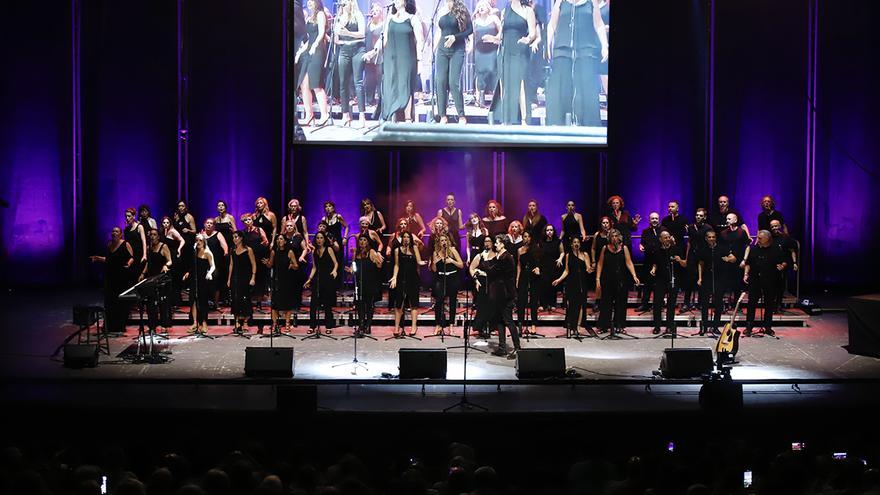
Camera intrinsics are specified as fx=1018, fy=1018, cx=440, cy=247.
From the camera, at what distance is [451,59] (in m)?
18.7

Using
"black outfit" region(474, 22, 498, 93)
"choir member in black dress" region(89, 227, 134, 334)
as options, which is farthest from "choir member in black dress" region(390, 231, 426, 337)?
"black outfit" region(474, 22, 498, 93)

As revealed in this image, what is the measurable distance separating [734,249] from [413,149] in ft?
23.3

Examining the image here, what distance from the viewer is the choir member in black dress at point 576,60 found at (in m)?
18.6

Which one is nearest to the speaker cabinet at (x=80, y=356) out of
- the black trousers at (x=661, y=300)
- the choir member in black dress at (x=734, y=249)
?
the black trousers at (x=661, y=300)

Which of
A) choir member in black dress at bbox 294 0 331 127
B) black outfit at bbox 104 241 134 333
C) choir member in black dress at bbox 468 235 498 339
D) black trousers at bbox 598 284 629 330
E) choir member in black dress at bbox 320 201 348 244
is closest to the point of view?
choir member in black dress at bbox 468 235 498 339

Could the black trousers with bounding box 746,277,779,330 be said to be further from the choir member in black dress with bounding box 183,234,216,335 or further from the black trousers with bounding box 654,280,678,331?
the choir member in black dress with bounding box 183,234,216,335

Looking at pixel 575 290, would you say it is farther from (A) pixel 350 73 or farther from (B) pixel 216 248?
(A) pixel 350 73

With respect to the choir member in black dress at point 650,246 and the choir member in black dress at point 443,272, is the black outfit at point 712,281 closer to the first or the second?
the choir member in black dress at point 650,246

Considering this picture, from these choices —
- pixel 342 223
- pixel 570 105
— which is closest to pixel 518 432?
pixel 342 223

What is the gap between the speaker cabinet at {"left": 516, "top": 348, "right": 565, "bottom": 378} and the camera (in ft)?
39.3

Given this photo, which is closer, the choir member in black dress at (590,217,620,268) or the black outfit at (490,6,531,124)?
the choir member in black dress at (590,217,620,268)

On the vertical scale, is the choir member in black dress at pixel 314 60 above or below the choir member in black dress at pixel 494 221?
above

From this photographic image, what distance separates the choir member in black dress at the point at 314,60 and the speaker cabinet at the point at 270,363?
7301 mm

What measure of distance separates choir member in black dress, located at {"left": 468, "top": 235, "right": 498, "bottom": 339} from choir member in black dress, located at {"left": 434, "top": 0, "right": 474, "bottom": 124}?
16.7 feet
